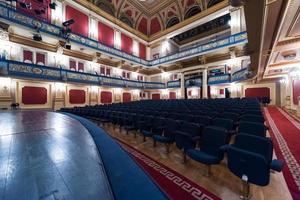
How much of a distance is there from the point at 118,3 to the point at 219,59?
43.9 feet

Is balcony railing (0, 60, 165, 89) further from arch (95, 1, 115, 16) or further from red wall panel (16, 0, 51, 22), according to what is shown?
arch (95, 1, 115, 16)

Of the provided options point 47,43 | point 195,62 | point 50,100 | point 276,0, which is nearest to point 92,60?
point 47,43

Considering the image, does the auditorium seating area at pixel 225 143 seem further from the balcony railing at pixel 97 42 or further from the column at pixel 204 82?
the column at pixel 204 82

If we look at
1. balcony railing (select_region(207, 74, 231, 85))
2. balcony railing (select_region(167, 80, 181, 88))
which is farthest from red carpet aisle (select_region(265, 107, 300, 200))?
balcony railing (select_region(167, 80, 181, 88))

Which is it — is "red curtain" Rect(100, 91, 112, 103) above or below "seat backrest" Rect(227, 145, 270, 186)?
above

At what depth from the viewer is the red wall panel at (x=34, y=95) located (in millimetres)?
9875

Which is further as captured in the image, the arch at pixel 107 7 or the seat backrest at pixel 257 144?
the arch at pixel 107 7

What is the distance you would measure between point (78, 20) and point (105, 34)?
3109 mm

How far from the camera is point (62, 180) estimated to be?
103 centimetres

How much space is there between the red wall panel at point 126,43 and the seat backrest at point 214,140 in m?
17.4

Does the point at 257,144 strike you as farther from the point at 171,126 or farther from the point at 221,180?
the point at 171,126

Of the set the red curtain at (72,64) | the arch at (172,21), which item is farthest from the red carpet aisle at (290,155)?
the arch at (172,21)

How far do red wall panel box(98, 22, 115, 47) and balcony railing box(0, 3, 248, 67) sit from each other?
1.83m

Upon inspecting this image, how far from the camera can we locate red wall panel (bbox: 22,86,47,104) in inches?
389
